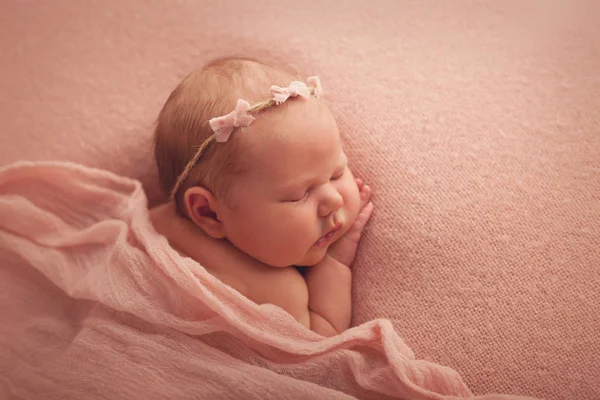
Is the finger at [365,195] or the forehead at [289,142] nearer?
the forehead at [289,142]

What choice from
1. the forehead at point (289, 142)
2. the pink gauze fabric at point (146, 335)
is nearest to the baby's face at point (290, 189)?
the forehead at point (289, 142)

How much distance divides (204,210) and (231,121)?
0.63 ft

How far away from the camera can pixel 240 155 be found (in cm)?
98

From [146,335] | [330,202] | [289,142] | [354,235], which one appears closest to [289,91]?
[289,142]

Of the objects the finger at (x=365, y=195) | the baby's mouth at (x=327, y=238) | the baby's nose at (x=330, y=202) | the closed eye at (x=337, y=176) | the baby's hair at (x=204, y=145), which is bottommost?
the baby's mouth at (x=327, y=238)

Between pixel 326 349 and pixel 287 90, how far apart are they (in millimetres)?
429

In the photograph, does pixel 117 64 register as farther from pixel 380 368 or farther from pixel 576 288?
pixel 576 288

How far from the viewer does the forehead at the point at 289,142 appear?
970 mm

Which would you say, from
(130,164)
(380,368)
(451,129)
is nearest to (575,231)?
(451,129)

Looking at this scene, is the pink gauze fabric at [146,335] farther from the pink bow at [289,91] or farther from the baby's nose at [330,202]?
the pink bow at [289,91]

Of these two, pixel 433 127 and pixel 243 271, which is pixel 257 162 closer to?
pixel 243 271

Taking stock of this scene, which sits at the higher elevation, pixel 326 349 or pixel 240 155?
pixel 240 155

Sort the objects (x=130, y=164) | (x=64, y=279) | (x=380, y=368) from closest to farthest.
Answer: (x=380, y=368) → (x=64, y=279) → (x=130, y=164)

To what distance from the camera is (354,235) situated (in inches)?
44.4
